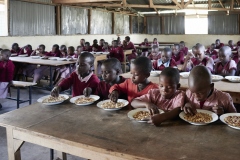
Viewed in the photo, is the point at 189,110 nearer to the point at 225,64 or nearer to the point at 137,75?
the point at 137,75

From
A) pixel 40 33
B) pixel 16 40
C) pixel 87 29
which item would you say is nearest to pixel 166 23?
pixel 87 29

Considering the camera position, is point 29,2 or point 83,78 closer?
point 83,78

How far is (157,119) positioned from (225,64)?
279cm

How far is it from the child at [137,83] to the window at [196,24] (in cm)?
1226

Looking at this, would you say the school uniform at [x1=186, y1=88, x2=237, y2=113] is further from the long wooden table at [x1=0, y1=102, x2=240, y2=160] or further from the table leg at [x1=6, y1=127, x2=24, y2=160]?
the table leg at [x1=6, y1=127, x2=24, y2=160]

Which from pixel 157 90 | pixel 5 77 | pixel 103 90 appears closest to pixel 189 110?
pixel 157 90

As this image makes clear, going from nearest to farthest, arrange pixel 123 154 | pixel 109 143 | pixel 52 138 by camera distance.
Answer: pixel 123 154
pixel 109 143
pixel 52 138

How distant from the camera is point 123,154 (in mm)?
1290

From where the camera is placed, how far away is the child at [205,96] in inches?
69.9

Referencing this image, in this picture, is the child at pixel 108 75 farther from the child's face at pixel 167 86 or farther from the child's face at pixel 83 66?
the child's face at pixel 167 86

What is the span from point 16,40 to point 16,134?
6.88 meters

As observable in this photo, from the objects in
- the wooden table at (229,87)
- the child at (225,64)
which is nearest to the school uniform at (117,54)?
the child at (225,64)

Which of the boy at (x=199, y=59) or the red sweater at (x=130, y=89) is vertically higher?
the boy at (x=199, y=59)

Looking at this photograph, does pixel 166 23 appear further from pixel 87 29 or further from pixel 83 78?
pixel 83 78
